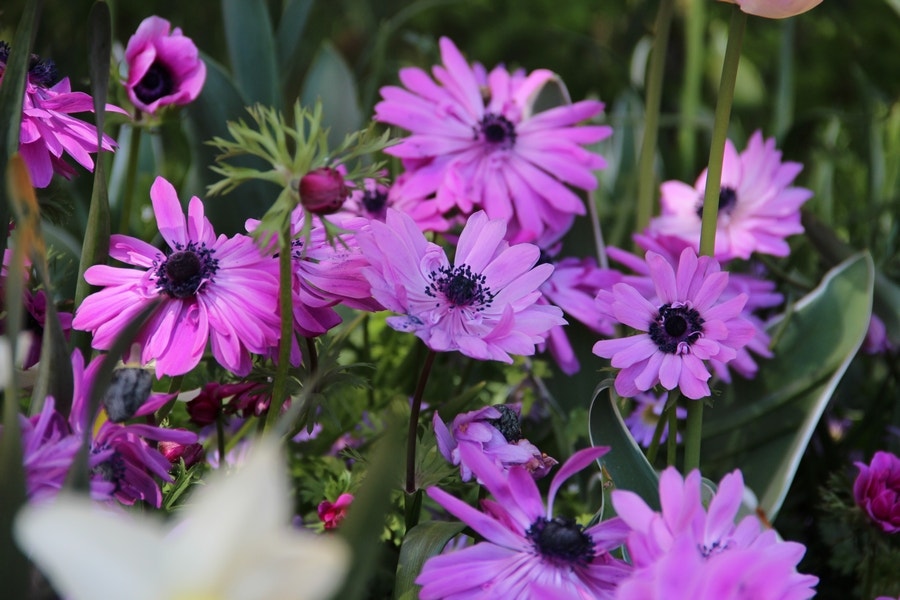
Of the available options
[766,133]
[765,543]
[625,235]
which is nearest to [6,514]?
[765,543]

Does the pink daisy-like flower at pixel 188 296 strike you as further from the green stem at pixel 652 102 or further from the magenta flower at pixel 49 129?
the green stem at pixel 652 102

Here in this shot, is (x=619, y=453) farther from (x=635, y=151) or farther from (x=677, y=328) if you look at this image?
(x=635, y=151)

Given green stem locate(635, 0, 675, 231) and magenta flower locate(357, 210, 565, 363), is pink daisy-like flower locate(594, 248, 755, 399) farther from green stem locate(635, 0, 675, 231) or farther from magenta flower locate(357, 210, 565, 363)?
green stem locate(635, 0, 675, 231)

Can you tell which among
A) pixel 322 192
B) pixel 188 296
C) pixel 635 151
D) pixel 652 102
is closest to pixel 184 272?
pixel 188 296

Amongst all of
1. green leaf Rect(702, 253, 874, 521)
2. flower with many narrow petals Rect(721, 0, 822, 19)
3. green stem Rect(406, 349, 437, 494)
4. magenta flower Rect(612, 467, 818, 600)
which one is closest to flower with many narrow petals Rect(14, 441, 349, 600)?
magenta flower Rect(612, 467, 818, 600)

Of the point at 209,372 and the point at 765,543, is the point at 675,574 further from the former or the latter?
the point at 209,372

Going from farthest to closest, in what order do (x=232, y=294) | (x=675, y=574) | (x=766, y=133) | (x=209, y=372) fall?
1. (x=766, y=133)
2. (x=209, y=372)
3. (x=232, y=294)
4. (x=675, y=574)
